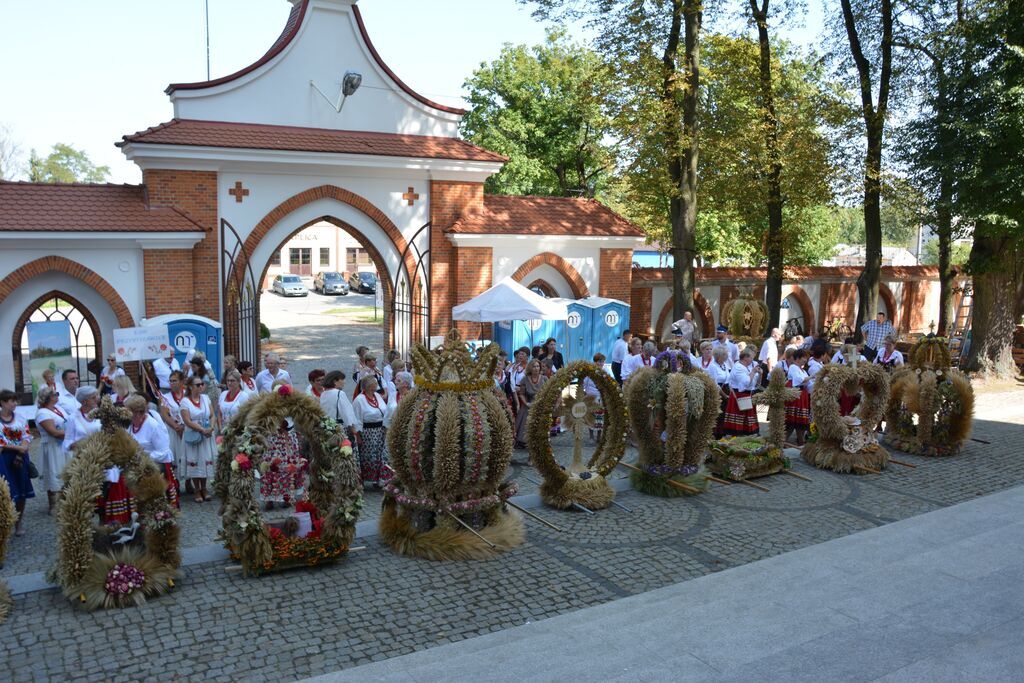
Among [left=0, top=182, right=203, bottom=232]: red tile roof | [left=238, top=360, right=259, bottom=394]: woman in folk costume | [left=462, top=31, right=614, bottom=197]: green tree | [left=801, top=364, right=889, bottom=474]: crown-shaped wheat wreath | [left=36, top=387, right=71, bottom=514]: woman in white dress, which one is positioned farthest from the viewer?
Result: [left=462, top=31, right=614, bottom=197]: green tree

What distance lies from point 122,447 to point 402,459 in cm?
275

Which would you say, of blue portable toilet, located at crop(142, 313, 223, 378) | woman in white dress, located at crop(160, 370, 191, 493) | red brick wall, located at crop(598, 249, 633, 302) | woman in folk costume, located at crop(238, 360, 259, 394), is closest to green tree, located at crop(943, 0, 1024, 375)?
red brick wall, located at crop(598, 249, 633, 302)

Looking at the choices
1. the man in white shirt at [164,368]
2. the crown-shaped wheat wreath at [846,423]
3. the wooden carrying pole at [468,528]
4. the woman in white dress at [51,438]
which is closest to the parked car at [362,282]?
the man in white shirt at [164,368]

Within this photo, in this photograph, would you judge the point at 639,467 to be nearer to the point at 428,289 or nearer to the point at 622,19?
the point at 428,289

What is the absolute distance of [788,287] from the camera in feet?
86.5

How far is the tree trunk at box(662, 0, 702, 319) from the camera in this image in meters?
18.6

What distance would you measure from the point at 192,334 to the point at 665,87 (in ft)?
38.6

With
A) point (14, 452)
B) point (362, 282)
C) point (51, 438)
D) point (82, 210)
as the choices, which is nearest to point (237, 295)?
point (82, 210)

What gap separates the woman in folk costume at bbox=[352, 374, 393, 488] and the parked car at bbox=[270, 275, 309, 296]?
3821 centimetres

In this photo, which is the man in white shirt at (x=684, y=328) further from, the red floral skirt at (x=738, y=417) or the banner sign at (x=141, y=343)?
the banner sign at (x=141, y=343)

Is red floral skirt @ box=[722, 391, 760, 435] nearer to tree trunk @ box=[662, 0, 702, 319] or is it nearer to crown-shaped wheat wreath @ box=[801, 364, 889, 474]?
crown-shaped wheat wreath @ box=[801, 364, 889, 474]

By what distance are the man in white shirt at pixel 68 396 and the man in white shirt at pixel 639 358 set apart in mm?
8783

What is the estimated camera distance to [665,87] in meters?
19.0

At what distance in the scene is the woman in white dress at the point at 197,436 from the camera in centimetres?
1018
